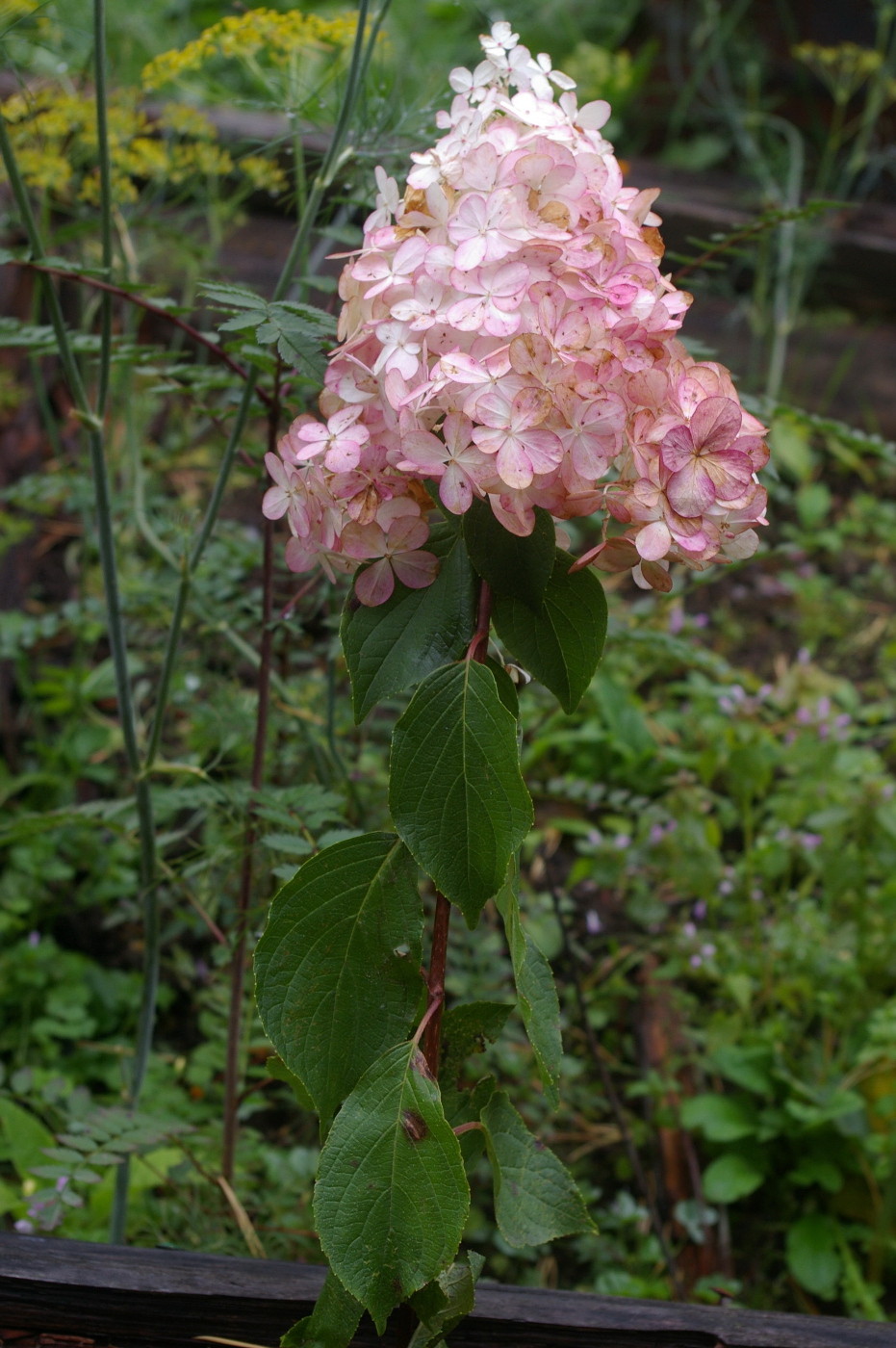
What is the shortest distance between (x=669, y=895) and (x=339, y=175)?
1.30m

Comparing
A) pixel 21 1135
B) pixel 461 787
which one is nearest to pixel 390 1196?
pixel 461 787

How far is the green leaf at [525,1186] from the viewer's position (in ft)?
2.18

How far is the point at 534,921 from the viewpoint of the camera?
1.61 m

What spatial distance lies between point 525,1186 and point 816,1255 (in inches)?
36.1

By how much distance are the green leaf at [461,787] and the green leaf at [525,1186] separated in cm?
20

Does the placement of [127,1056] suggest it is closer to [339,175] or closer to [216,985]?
[216,985]

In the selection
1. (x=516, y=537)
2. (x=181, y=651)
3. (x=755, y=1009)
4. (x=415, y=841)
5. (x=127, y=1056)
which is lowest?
(x=755, y=1009)

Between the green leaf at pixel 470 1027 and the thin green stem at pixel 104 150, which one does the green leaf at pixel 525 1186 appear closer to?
the green leaf at pixel 470 1027

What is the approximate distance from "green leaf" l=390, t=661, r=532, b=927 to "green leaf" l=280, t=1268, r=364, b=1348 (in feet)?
0.92

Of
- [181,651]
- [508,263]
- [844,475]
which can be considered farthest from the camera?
[844,475]

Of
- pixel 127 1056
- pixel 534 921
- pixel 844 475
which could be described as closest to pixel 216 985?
pixel 127 1056

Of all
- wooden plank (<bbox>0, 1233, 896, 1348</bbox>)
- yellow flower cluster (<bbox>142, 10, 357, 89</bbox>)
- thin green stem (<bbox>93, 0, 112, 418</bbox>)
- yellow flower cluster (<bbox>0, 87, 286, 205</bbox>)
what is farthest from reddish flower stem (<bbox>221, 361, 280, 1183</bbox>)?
yellow flower cluster (<bbox>0, 87, 286, 205</bbox>)

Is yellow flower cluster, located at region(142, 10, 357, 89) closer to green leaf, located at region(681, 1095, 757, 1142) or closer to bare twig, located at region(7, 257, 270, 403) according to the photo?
bare twig, located at region(7, 257, 270, 403)

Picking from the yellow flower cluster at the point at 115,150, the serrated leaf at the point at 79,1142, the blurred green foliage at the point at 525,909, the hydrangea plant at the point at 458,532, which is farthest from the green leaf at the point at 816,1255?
the yellow flower cluster at the point at 115,150
